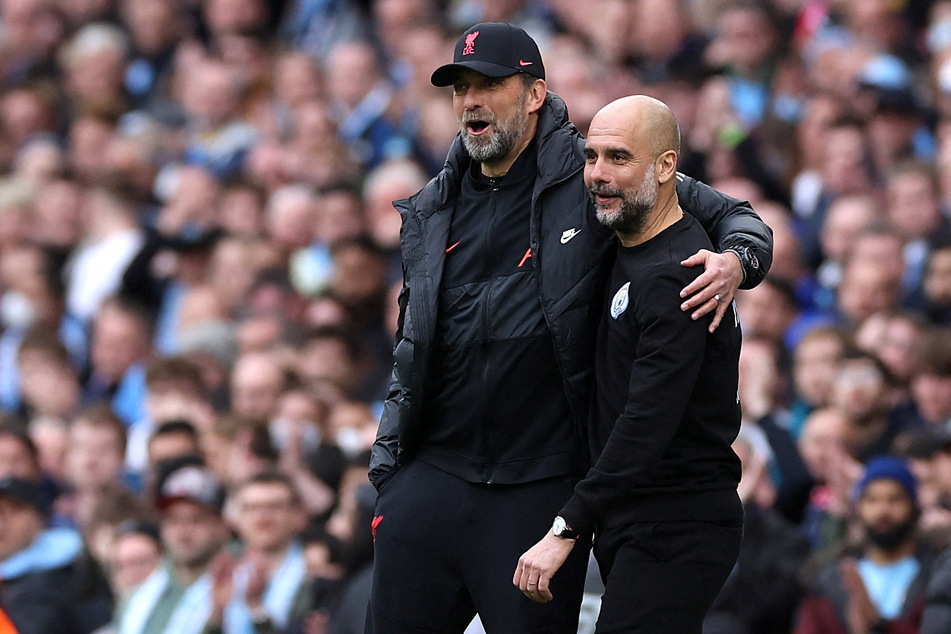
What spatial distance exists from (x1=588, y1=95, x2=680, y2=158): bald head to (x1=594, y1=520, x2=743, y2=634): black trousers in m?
1.03

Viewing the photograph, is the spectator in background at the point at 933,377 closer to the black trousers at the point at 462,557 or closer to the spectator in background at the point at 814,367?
the spectator in background at the point at 814,367

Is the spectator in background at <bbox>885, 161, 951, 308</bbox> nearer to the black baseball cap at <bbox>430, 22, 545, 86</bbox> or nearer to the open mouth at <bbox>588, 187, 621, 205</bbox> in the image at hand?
the black baseball cap at <bbox>430, 22, 545, 86</bbox>

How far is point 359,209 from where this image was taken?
11.2 m

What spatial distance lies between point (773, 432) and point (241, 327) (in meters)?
3.93

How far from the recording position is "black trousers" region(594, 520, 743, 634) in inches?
182

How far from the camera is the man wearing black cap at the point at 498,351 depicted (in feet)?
16.1

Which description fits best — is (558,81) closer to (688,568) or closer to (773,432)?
(773,432)

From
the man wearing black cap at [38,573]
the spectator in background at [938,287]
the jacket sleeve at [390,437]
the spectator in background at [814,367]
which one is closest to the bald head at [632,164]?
the jacket sleeve at [390,437]

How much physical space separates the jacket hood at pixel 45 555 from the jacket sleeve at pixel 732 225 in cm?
486

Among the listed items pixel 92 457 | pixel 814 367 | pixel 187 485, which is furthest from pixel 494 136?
pixel 92 457

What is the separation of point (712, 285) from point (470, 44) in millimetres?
1005

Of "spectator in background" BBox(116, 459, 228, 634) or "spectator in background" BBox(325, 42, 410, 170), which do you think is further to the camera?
"spectator in background" BBox(325, 42, 410, 170)

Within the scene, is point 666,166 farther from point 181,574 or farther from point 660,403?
point 181,574

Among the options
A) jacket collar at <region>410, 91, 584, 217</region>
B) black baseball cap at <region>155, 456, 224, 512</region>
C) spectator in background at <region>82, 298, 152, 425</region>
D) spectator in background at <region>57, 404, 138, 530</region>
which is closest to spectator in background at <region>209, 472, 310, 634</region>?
black baseball cap at <region>155, 456, 224, 512</region>
